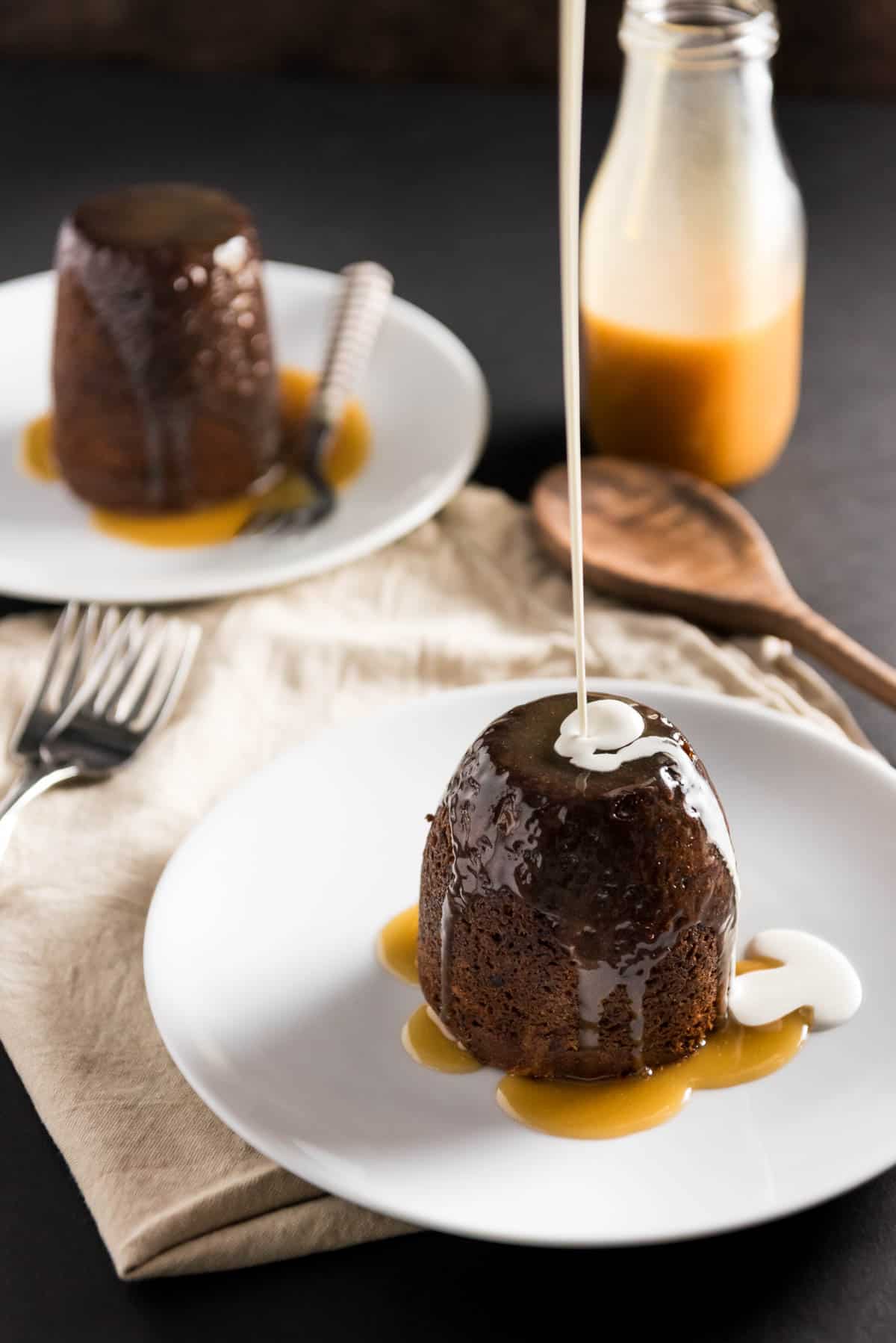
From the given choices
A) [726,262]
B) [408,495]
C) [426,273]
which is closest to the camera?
[726,262]

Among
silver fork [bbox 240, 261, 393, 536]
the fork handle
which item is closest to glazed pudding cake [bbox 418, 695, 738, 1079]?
the fork handle

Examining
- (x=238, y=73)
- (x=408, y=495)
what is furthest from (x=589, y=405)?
(x=238, y=73)

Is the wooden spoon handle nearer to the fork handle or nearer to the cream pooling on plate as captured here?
the cream pooling on plate

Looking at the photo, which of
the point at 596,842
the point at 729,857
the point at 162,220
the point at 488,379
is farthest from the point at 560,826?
the point at 488,379

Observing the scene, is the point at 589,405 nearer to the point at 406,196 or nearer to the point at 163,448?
the point at 163,448

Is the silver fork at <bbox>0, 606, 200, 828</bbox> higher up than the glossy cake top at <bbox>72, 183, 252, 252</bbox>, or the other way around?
the glossy cake top at <bbox>72, 183, 252, 252</bbox>

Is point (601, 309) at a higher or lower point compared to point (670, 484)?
higher
